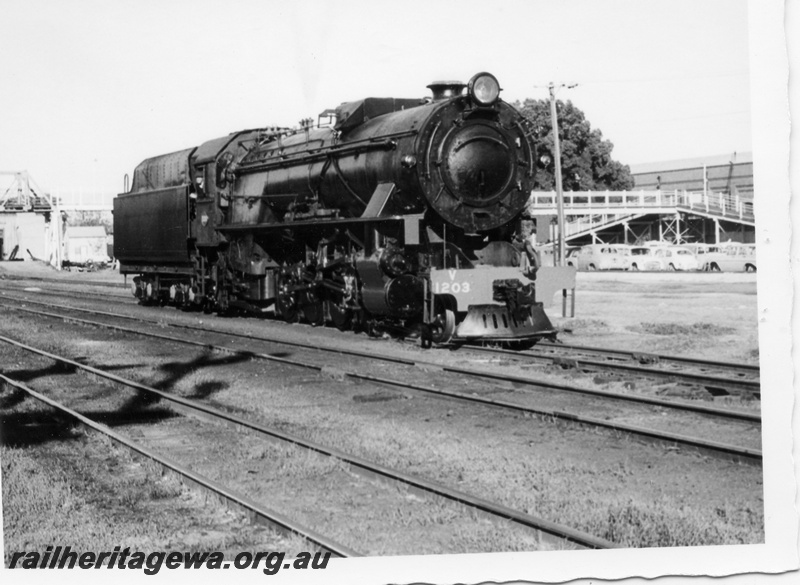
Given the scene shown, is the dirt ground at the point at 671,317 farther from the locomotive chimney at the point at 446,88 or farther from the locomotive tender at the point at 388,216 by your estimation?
the locomotive chimney at the point at 446,88

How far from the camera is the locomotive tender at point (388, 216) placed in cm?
1388

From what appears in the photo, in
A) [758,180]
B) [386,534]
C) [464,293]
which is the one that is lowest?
[386,534]

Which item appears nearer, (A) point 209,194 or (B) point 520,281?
(B) point 520,281

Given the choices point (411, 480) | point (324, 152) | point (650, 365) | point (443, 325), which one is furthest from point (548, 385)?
point (324, 152)

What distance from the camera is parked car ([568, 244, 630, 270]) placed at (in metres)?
43.8

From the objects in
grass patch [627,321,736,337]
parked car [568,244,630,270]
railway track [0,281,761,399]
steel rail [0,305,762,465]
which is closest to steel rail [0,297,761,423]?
steel rail [0,305,762,465]

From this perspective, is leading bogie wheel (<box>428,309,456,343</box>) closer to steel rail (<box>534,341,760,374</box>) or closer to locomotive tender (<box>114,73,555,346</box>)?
locomotive tender (<box>114,73,555,346</box>)

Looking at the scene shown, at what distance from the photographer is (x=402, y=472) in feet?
23.2

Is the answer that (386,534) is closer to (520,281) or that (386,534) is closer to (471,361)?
Result: (471,361)

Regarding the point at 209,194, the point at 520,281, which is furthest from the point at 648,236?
the point at 520,281

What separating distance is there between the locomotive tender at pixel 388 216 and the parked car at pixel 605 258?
88.5 ft

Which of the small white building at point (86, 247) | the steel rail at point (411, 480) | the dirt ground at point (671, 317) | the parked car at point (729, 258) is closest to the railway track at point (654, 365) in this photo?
the dirt ground at point (671, 317)

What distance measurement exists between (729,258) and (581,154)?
14.5 m

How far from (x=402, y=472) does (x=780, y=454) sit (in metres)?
2.86
